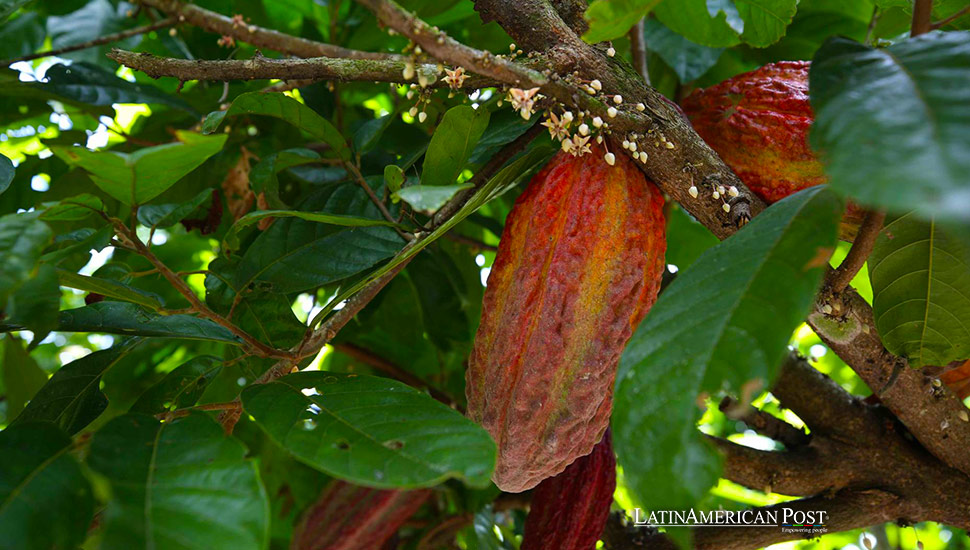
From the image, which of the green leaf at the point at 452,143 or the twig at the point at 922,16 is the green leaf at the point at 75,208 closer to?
the green leaf at the point at 452,143

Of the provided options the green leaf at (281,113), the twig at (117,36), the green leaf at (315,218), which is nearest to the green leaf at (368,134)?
the green leaf at (281,113)

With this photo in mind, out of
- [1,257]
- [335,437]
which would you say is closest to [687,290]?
[335,437]

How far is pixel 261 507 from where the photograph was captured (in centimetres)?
66

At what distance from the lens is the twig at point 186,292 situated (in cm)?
86

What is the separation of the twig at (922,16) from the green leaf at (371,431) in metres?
0.57

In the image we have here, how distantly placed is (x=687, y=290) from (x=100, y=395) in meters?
0.74

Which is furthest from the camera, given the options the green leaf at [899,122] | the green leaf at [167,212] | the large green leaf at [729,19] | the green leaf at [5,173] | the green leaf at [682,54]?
the green leaf at [682,54]

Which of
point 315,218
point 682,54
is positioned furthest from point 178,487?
point 682,54

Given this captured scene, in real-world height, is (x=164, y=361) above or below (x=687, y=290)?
below

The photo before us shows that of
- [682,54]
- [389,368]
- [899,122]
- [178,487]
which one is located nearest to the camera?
[899,122]

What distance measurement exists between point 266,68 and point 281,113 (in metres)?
0.19

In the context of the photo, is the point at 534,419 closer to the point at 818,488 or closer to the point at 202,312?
the point at 202,312

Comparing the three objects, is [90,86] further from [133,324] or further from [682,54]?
[682,54]

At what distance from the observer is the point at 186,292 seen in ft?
2.92
